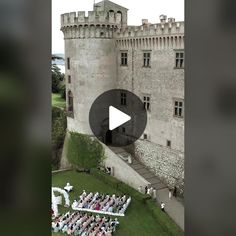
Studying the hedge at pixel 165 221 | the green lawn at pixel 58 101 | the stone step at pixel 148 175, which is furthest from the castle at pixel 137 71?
the green lawn at pixel 58 101

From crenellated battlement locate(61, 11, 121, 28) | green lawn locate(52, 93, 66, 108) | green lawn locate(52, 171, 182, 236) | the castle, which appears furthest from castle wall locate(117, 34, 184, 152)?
green lawn locate(52, 93, 66, 108)

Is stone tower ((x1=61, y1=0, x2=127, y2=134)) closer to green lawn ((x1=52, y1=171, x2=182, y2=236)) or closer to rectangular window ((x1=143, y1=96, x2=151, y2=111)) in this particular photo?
rectangular window ((x1=143, y1=96, x2=151, y2=111))

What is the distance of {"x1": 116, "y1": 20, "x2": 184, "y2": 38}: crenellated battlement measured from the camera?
12.8 metres

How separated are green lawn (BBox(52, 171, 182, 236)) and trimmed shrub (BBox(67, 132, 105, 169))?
20.0 inches

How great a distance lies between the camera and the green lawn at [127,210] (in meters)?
10.9

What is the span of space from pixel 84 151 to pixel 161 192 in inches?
153

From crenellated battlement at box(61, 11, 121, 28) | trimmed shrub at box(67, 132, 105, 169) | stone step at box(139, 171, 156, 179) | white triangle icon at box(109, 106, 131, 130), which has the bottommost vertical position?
stone step at box(139, 171, 156, 179)

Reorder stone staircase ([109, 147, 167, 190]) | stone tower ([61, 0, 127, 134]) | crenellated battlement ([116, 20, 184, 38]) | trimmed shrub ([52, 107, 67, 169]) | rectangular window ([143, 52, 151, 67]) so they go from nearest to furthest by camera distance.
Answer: crenellated battlement ([116, 20, 184, 38]) < stone staircase ([109, 147, 167, 190]) < rectangular window ([143, 52, 151, 67]) < stone tower ([61, 0, 127, 134]) < trimmed shrub ([52, 107, 67, 169])

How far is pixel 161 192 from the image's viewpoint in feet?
44.2

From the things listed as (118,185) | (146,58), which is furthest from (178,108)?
(118,185)

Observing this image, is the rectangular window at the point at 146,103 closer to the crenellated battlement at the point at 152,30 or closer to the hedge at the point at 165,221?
the crenellated battlement at the point at 152,30

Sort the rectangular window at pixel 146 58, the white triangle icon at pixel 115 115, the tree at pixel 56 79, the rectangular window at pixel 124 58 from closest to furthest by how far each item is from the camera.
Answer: the rectangular window at pixel 146 58
the rectangular window at pixel 124 58
the white triangle icon at pixel 115 115
the tree at pixel 56 79
